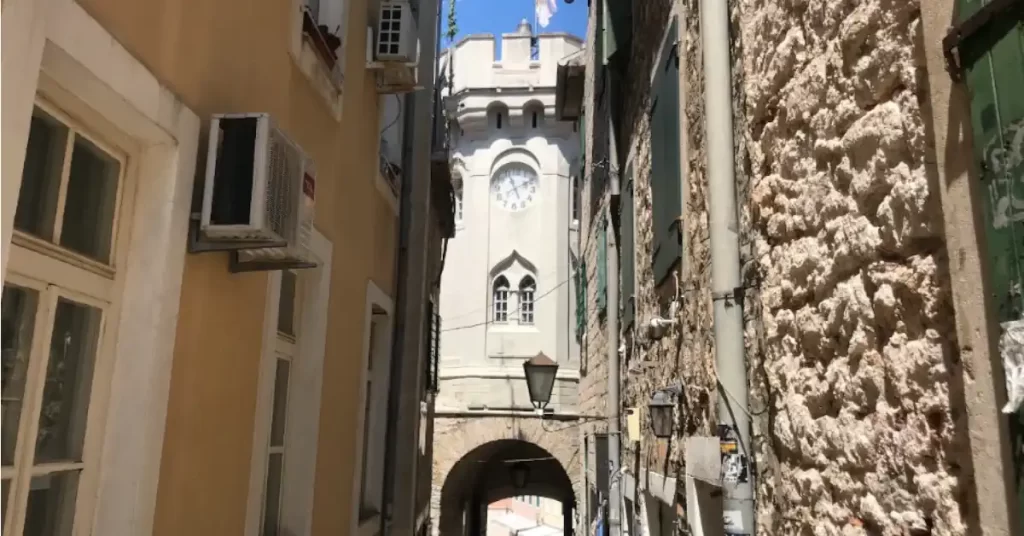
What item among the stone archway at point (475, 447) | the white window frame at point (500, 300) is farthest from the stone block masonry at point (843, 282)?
the white window frame at point (500, 300)

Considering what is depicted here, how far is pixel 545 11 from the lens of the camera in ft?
67.1

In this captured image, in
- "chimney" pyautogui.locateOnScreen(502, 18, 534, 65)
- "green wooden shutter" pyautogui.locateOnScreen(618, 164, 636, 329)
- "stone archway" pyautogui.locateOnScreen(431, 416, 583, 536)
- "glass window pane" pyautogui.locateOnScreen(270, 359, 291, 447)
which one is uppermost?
"chimney" pyautogui.locateOnScreen(502, 18, 534, 65)

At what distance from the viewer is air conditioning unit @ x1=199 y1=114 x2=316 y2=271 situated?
106 inches

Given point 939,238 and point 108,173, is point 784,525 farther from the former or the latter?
point 108,173

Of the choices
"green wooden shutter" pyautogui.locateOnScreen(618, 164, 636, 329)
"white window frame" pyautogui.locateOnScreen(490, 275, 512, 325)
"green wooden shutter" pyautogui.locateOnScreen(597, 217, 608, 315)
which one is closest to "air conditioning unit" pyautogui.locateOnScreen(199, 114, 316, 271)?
"green wooden shutter" pyautogui.locateOnScreen(618, 164, 636, 329)

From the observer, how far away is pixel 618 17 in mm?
7523

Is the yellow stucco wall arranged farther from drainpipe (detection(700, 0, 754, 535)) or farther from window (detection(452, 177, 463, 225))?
window (detection(452, 177, 463, 225))

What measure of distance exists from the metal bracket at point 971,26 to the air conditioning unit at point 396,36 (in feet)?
13.3

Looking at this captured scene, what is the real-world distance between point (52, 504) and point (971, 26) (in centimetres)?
254

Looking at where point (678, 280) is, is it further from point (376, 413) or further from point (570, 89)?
point (570, 89)

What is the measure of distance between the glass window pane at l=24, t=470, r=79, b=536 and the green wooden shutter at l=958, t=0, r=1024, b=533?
2.29 m

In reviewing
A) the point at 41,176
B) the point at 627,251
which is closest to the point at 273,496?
the point at 41,176

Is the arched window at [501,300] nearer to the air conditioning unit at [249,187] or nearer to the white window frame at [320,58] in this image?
the white window frame at [320,58]

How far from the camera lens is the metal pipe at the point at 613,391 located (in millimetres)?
7969
